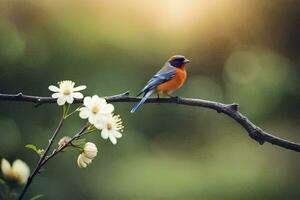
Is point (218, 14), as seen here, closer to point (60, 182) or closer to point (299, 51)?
point (299, 51)

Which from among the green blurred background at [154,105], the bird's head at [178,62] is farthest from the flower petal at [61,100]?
the green blurred background at [154,105]

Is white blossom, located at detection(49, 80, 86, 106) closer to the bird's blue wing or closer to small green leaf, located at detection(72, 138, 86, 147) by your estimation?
small green leaf, located at detection(72, 138, 86, 147)

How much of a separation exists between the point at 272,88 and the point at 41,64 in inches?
43.6

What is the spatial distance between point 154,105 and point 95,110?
7.10ft

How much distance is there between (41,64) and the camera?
8.22ft

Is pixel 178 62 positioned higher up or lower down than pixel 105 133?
higher up

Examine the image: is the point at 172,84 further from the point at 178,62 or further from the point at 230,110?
the point at 230,110

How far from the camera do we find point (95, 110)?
472mm

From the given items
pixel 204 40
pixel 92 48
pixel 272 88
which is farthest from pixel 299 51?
pixel 92 48

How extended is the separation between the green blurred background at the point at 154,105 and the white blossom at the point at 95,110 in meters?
1.66

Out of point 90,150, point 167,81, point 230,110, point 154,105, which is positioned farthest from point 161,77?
point 154,105

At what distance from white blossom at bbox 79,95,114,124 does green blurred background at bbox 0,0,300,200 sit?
5.43ft

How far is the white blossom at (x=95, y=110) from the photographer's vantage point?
468mm

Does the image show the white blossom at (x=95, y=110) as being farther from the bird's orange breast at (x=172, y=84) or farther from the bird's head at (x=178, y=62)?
the bird's head at (x=178, y=62)
